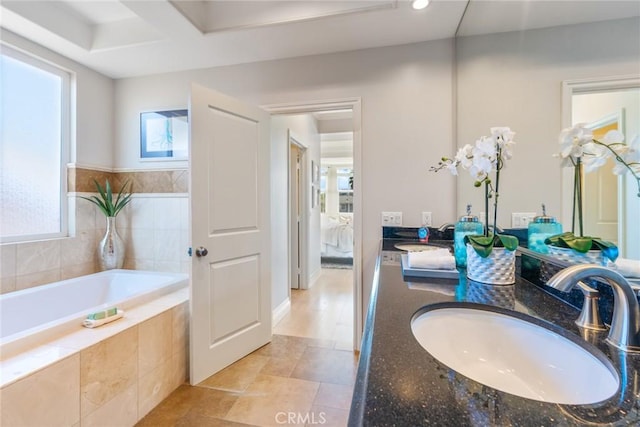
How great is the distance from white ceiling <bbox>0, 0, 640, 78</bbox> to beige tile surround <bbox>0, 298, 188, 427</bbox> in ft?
6.09

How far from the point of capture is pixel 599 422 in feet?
1.20

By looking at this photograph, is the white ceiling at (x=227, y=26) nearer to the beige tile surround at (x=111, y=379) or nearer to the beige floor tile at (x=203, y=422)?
the beige tile surround at (x=111, y=379)

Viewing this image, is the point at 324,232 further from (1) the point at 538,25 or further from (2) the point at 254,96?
(1) the point at 538,25

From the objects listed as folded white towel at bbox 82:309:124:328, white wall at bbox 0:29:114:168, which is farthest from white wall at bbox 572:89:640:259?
white wall at bbox 0:29:114:168

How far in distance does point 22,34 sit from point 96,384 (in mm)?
2386

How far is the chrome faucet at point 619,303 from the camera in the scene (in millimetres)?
549

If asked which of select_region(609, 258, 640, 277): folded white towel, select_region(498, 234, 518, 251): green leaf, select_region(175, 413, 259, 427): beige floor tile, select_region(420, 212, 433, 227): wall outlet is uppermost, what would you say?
select_region(420, 212, 433, 227): wall outlet

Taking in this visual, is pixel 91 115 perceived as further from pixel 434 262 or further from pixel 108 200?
pixel 434 262

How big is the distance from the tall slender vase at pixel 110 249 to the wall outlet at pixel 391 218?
7.67 feet

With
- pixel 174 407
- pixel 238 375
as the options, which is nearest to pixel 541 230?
pixel 238 375

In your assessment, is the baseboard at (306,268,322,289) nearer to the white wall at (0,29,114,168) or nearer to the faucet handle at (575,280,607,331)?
the white wall at (0,29,114,168)

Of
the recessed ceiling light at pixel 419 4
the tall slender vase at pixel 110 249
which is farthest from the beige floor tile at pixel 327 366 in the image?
the recessed ceiling light at pixel 419 4

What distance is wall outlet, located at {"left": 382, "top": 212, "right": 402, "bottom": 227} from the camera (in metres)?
2.20

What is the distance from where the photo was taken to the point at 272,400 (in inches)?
67.0
